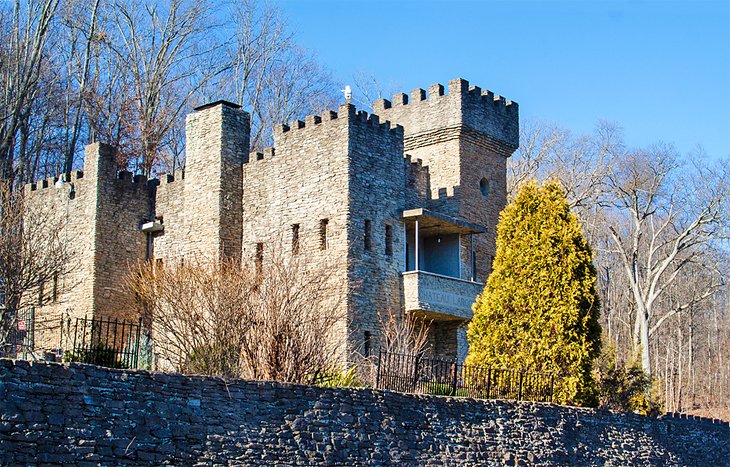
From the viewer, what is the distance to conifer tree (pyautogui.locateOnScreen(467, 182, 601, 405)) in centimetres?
2019

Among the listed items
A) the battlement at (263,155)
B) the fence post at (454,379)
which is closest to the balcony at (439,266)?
the battlement at (263,155)

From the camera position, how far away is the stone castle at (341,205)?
24719mm

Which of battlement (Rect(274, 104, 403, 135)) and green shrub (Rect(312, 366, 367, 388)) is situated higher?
battlement (Rect(274, 104, 403, 135))

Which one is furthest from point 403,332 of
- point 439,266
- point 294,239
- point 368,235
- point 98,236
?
point 98,236

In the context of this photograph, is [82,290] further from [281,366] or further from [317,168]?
[281,366]

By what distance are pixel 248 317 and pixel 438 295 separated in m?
7.21

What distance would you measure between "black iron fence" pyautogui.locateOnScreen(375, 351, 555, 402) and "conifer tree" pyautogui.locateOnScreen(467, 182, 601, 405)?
0.40 m

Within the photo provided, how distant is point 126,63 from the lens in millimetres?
42906

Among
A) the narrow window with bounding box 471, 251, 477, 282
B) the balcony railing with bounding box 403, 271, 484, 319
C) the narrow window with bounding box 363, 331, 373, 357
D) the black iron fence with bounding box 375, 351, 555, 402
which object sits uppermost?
the narrow window with bounding box 471, 251, 477, 282

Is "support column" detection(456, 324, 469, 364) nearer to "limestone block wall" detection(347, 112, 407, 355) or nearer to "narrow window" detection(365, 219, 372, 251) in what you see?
"limestone block wall" detection(347, 112, 407, 355)

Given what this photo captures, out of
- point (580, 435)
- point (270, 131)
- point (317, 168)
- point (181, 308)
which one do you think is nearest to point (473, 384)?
point (580, 435)

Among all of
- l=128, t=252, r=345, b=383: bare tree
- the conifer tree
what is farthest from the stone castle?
the conifer tree

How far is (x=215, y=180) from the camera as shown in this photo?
86.8 ft

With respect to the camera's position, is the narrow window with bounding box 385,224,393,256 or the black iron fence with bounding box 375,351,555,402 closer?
the black iron fence with bounding box 375,351,555,402
